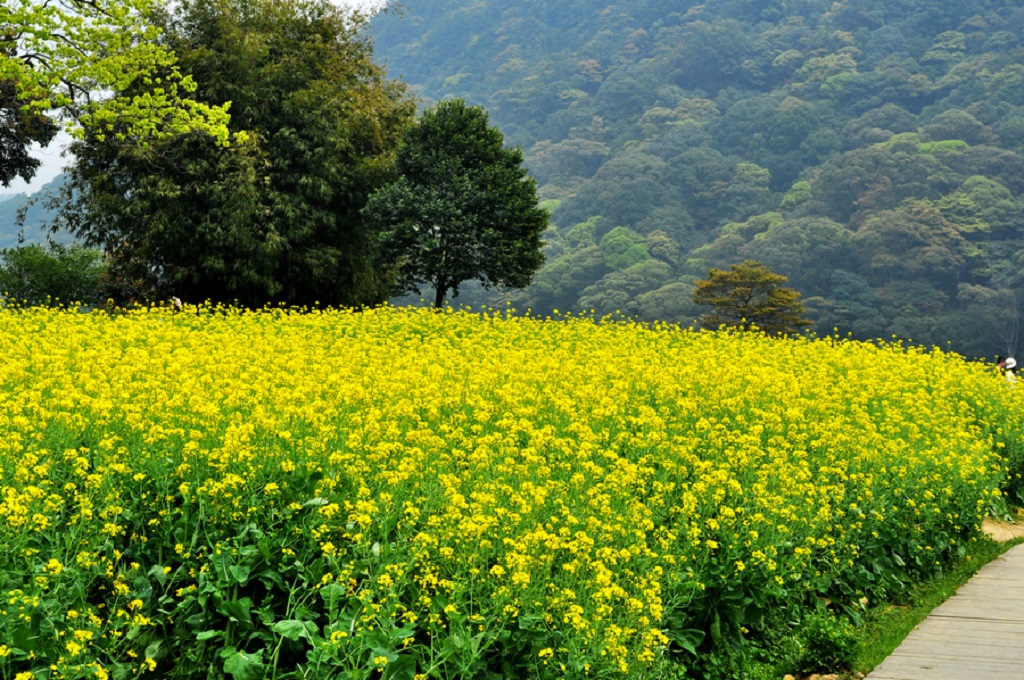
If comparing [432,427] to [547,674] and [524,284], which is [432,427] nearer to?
[547,674]

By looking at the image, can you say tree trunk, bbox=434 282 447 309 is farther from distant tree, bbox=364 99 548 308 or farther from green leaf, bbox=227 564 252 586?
green leaf, bbox=227 564 252 586

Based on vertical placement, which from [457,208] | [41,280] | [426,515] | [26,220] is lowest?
[426,515]

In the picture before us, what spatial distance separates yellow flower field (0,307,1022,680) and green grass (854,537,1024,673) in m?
0.18

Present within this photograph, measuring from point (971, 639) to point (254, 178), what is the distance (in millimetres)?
25008

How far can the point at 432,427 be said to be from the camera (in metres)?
7.82

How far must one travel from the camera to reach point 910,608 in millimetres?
8094

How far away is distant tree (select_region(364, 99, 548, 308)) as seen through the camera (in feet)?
94.3

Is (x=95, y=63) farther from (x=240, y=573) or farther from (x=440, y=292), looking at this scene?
(x=240, y=573)

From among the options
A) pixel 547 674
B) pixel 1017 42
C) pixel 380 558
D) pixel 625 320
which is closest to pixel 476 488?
pixel 380 558

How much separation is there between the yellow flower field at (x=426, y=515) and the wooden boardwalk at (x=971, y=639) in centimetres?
62

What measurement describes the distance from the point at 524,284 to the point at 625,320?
9.21m

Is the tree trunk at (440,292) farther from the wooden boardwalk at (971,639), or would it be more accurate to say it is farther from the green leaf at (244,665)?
the green leaf at (244,665)

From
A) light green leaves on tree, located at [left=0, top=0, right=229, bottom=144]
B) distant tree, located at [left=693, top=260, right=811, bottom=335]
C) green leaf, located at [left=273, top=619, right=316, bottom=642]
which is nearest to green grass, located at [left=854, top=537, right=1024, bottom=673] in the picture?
green leaf, located at [left=273, top=619, right=316, bottom=642]

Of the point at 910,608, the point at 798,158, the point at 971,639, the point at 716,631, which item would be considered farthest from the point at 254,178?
the point at 798,158
